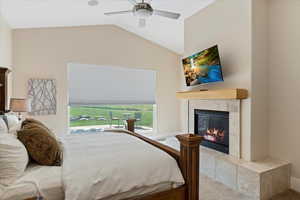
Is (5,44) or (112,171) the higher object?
(5,44)

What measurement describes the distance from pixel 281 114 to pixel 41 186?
10.4ft

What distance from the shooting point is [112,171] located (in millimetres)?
1508

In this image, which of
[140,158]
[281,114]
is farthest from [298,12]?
[140,158]

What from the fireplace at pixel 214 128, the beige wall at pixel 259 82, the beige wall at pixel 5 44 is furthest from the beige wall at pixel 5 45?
the beige wall at pixel 259 82

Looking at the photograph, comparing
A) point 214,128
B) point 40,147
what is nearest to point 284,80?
point 214,128

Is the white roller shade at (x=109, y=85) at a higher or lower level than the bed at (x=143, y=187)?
higher

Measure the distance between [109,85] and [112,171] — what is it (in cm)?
428

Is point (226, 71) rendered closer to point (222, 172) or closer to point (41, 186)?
point (222, 172)

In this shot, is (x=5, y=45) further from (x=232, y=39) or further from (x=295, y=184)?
(x=295, y=184)

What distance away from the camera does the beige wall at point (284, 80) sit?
2709 millimetres

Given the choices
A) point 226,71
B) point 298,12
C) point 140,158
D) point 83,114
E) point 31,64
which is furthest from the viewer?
point 83,114

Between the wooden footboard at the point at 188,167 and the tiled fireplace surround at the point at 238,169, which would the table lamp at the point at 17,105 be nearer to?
the wooden footboard at the point at 188,167

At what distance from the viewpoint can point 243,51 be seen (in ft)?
9.93

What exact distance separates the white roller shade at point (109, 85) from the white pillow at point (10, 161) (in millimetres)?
3836
